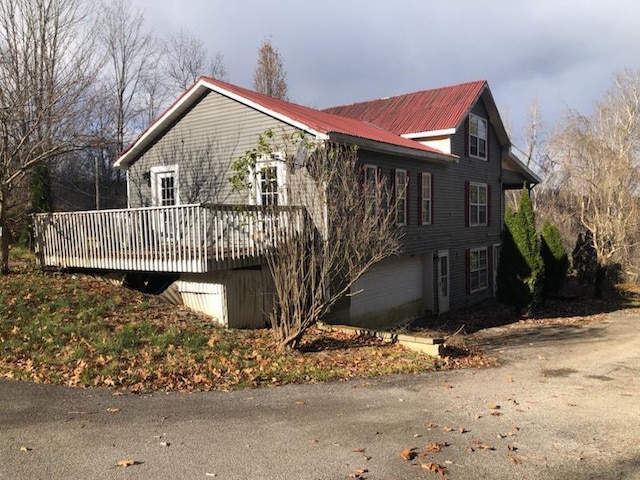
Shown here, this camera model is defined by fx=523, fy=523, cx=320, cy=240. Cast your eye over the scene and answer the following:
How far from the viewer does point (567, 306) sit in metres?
21.9

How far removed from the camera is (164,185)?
16.5 m

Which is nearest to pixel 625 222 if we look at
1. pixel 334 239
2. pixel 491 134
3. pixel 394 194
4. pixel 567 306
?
pixel 567 306

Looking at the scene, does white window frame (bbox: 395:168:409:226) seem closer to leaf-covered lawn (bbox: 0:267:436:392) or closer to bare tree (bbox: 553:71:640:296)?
leaf-covered lawn (bbox: 0:267:436:392)

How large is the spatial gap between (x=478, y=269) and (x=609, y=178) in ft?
28.8

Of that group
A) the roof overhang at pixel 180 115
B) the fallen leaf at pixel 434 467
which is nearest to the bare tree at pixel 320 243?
the roof overhang at pixel 180 115

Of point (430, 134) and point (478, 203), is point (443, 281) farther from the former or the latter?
point (430, 134)

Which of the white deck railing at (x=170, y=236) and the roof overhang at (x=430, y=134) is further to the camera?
the roof overhang at (x=430, y=134)

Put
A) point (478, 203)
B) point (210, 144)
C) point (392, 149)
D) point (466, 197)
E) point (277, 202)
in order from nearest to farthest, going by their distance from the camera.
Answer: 1. point (277, 202)
2. point (392, 149)
3. point (210, 144)
4. point (466, 197)
5. point (478, 203)

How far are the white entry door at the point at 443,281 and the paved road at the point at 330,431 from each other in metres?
10.3

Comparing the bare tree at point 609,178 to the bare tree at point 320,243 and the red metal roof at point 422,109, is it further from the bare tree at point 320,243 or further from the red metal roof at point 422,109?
the bare tree at point 320,243

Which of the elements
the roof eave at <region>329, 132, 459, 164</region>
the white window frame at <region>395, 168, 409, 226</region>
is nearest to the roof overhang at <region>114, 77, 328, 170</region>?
the roof eave at <region>329, 132, 459, 164</region>

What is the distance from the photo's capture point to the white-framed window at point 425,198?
16.9 m

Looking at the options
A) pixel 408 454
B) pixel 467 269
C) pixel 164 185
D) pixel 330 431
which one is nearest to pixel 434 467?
pixel 408 454

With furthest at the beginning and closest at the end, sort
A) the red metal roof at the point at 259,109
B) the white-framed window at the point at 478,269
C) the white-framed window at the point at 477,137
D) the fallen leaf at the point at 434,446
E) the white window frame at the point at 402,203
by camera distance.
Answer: the white-framed window at the point at 478,269
the white-framed window at the point at 477,137
the white window frame at the point at 402,203
the red metal roof at the point at 259,109
the fallen leaf at the point at 434,446
